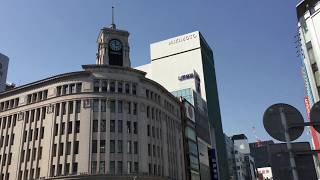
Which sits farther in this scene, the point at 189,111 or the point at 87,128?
the point at 189,111

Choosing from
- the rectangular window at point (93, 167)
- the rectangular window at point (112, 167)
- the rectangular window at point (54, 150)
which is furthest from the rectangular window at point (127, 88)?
the rectangular window at point (54, 150)

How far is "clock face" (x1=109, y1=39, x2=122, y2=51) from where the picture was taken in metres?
66.2

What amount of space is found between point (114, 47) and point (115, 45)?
1.56 feet

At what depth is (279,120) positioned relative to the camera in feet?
27.6

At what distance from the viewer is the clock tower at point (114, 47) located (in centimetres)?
6519

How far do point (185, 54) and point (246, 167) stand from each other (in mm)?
73617

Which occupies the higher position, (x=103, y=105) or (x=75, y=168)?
(x=103, y=105)

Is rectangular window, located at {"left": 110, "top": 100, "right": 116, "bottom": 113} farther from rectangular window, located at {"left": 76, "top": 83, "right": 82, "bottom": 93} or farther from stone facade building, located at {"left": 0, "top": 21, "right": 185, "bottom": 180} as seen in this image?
rectangular window, located at {"left": 76, "top": 83, "right": 82, "bottom": 93}

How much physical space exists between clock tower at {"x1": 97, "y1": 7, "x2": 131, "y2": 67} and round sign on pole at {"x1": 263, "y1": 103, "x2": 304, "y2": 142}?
57.5 metres

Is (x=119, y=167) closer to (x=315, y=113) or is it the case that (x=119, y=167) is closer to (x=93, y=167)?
(x=93, y=167)

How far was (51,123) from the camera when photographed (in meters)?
53.4

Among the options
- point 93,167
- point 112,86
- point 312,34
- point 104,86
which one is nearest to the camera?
point 312,34

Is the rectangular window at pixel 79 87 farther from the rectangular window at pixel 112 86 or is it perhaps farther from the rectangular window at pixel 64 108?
the rectangular window at pixel 112 86

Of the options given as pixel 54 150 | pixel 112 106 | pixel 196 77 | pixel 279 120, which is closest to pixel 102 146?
pixel 112 106
